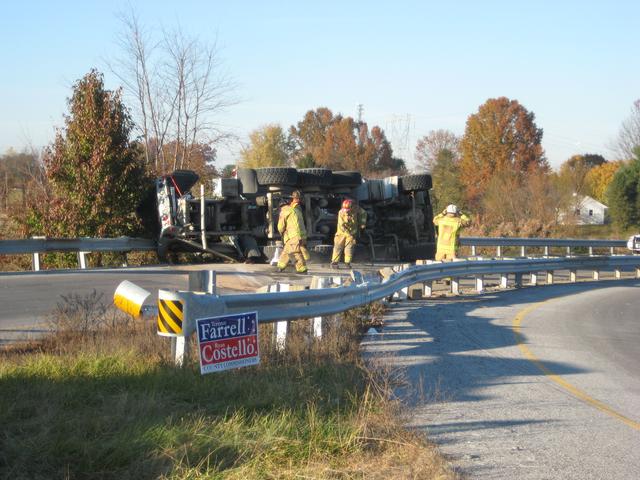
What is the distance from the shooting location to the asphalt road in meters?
5.59

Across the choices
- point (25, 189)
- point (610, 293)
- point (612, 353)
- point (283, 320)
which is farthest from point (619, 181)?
point (283, 320)

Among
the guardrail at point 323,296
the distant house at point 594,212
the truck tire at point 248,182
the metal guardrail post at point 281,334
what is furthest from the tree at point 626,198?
the metal guardrail post at point 281,334

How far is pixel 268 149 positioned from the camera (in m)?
52.8

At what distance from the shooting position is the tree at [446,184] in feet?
150

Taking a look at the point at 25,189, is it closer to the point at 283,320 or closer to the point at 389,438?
the point at 283,320

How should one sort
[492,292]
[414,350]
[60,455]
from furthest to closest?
[492,292]
[414,350]
[60,455]

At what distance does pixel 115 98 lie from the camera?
800 inches

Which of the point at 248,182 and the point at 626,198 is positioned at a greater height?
the point at 626,198

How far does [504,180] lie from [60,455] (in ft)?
170

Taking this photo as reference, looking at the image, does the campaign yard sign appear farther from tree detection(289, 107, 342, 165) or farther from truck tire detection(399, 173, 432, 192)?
tree detection(289, 107, 342, 165)

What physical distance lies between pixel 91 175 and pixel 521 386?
46.3 ft

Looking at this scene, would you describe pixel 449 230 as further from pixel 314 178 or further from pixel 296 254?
pixel 296 254

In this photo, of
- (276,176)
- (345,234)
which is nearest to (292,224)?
(345,234)

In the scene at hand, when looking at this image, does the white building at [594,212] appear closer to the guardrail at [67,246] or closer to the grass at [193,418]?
the guardrail at [67,246]
